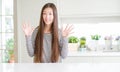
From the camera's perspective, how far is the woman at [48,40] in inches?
70.0

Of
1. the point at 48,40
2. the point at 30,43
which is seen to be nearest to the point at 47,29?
the point at 48,40

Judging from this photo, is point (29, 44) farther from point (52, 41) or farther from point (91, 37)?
point (91, 37)

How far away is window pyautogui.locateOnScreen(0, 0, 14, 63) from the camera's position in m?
3.59

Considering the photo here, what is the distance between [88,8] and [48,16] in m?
1.45

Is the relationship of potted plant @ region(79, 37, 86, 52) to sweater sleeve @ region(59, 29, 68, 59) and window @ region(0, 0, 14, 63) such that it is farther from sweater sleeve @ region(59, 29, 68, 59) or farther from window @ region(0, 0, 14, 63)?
sweater sleeve @ region(59, 29, 68, 59)

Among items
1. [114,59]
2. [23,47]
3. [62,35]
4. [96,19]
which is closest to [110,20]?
[96,19]

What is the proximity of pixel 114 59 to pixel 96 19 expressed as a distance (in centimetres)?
76

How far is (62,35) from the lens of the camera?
1.87m

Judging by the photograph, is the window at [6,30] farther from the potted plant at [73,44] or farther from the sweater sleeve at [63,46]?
the sweater sleeve at [63,46]

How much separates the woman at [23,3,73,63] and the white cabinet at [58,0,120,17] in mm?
1321

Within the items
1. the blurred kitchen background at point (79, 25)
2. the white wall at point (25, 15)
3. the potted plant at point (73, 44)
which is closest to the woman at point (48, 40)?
the blurred kitchen background at point (79, 25)

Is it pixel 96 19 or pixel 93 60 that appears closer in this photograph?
pixel 93 60

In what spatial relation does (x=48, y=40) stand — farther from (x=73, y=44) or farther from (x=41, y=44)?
(x=73, y=44)

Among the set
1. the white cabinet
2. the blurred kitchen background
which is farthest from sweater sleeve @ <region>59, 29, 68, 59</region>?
the white cabinet
